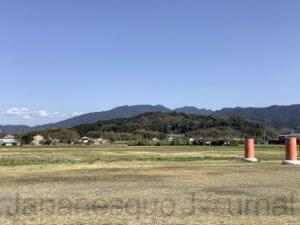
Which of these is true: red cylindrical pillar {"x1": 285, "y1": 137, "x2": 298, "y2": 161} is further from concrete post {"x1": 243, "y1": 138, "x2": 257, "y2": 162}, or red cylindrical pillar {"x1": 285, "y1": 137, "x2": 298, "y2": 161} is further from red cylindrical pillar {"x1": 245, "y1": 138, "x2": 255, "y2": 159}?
red cylindrical pillar {"x1": 245, "y1": 138, "x2": 255, "y2": 159}

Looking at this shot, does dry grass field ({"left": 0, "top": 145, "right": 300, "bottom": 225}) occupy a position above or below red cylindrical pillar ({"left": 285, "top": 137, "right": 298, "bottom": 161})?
below

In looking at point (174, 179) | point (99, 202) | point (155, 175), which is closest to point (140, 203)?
point (99, 202)

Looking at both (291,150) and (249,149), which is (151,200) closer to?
(291,150)

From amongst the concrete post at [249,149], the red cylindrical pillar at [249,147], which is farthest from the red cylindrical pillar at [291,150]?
the red cylindrical pillar at [249,147]

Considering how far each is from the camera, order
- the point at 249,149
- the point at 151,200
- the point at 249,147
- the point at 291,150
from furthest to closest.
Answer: the point at 249,149, the point at 249,147, the point at 291,150, the point at 151,200

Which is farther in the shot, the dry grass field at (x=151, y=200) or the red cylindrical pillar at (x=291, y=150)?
the red cylindrical pillar at (x=291, y=150)

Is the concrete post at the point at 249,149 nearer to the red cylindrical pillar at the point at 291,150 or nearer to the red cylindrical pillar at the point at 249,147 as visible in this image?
the red cylindrical pillar at the point at 249,147

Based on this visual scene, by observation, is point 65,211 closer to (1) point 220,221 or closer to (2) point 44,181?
(1) point 220,221

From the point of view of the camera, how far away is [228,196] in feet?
A: 51.8

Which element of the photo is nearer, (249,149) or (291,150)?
(291,150)

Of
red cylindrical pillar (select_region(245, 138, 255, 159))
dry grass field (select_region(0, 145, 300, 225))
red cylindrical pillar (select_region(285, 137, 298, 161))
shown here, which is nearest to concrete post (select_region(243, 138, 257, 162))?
red cylindrical pillar (select_region(245, 138, 255, 159))

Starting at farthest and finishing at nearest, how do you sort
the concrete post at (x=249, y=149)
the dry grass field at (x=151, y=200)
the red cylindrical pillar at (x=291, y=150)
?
1. the concrete post at (x=249, y=149)
2. the red cylindrical pillar at (x=291, y=150)
3. the dry grass field at (x=151, y=200)

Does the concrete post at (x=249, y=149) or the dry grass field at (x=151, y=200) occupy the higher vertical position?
the concrete post at (x=249, y=149)

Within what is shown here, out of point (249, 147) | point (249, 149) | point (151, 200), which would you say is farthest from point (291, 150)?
point (151, 200)
